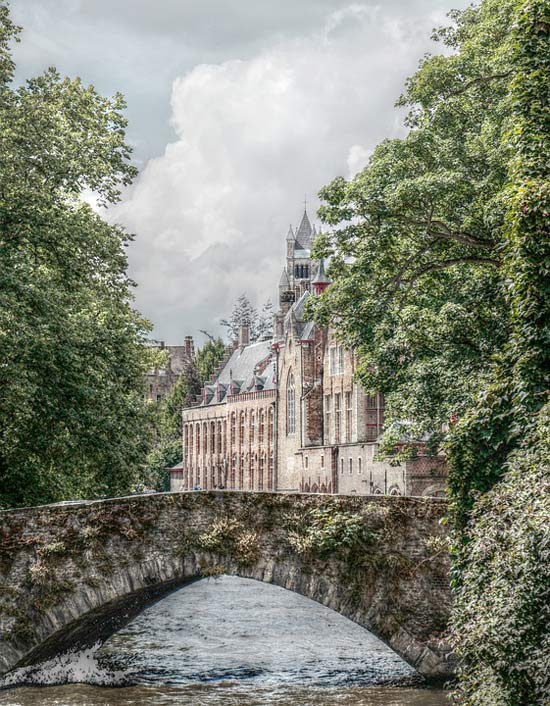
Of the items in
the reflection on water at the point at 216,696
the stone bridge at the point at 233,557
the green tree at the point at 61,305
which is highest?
the green tree at the point at 61,305

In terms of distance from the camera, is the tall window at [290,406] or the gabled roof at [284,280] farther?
the gabled roof at [284,280]

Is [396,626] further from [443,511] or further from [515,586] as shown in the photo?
[515,586]

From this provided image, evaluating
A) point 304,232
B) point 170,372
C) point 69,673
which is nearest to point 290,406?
point 170,372

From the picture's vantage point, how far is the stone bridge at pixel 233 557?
18984 millimetres

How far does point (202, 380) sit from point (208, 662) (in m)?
98.4

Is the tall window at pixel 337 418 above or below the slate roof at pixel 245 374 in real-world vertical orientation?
below

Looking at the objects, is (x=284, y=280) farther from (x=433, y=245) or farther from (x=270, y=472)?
(x=433, y=245)

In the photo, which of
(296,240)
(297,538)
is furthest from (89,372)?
(296,240)

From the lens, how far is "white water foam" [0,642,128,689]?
21.9m

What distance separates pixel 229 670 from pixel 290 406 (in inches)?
2419

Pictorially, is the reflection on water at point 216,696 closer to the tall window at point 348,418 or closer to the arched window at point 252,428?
the tall window at point 348,418

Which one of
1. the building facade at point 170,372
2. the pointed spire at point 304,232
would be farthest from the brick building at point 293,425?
the pointed spire at point 304,232

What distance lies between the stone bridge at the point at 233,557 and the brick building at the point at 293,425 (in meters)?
25.3

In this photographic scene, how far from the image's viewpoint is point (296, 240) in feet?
537
